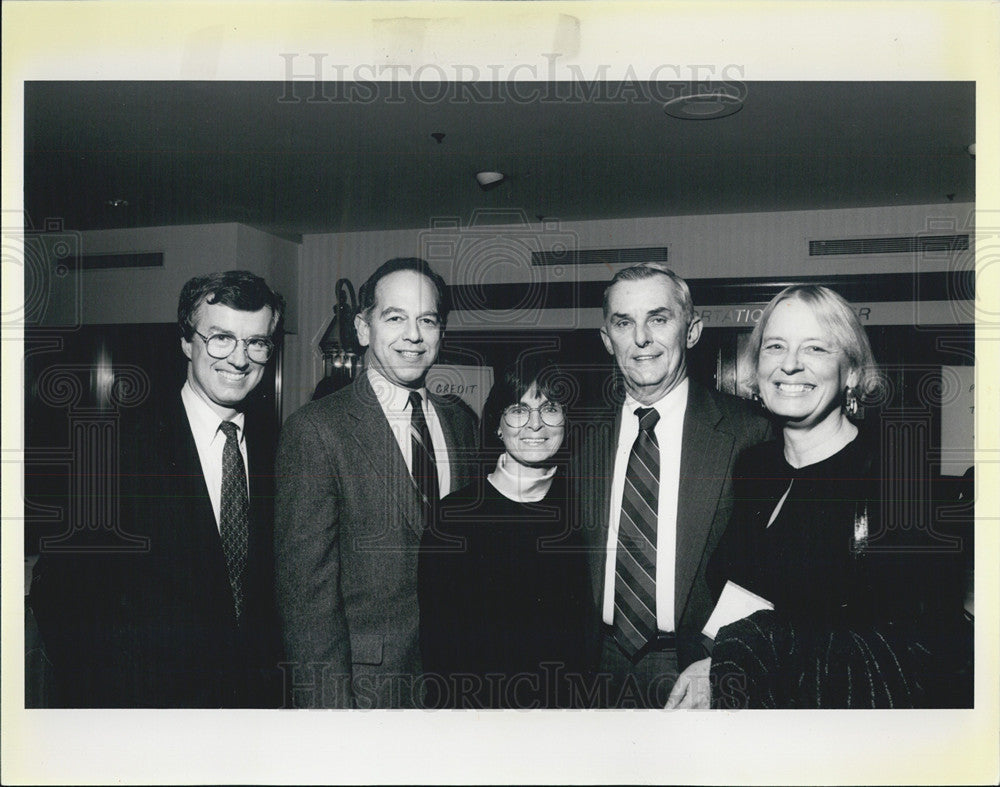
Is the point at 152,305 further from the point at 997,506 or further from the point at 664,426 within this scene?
the point at 997,506

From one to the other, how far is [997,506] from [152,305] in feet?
8.43

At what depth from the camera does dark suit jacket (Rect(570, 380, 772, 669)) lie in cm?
250

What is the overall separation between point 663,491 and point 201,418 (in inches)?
54.4

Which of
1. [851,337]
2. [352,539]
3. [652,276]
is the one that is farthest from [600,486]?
[851,337]

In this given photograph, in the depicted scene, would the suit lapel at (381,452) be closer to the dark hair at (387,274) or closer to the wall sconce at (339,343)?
the wall sconce at (339,343)

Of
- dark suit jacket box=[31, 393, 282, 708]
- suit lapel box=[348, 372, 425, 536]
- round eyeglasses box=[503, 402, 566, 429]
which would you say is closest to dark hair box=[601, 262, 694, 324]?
round eyeglasses box=[503, 402, 566, 429]

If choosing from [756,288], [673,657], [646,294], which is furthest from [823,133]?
[673,657]

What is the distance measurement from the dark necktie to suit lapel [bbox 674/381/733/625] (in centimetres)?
73

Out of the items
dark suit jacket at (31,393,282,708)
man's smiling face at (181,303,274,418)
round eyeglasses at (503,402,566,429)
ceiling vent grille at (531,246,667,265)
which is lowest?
dark suit jacket at (31,393,282,708)

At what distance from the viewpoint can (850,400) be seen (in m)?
2.49

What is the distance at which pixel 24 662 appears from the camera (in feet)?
8.49

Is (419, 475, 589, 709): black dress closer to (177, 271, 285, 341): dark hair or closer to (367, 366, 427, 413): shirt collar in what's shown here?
(367, 366, 427, 413): shirt collar

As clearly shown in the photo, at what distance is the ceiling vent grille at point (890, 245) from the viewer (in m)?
2.48

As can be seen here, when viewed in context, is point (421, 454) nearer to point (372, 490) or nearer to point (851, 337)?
point (372, 490)
